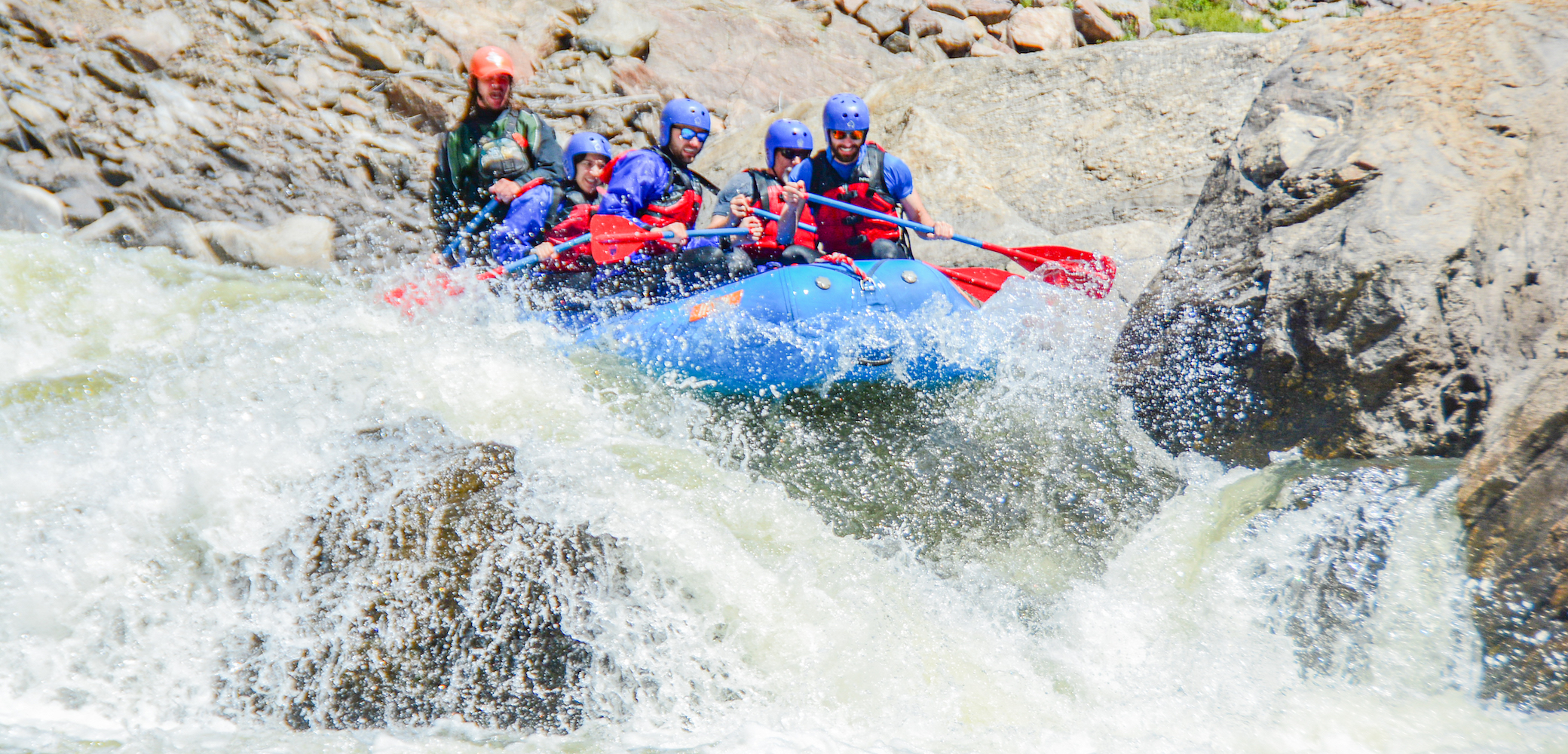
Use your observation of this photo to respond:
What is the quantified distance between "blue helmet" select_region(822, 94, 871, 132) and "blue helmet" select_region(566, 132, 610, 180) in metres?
1.26

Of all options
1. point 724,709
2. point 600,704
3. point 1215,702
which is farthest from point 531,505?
point 1215,702

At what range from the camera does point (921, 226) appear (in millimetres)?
4605

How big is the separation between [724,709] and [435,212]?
3.90 meters

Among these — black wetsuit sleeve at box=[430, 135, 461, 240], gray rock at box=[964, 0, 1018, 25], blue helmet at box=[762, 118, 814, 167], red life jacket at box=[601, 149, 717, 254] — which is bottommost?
black wetsuit sleeve at box=[430, 135, 461, 240]

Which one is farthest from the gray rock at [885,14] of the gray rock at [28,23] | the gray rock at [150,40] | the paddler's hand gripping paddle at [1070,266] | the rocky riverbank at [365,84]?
the gray rock at [28,23]

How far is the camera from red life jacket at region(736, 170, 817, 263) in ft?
15.4

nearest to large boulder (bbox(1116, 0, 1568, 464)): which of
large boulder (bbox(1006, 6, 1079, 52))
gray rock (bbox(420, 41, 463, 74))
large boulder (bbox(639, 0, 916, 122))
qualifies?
large boulder (bbox(639, 0, 916, 122))

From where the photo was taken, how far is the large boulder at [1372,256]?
279 centimetres

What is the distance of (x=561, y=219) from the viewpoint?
4926mm

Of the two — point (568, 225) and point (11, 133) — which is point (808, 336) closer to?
point (568, 225)

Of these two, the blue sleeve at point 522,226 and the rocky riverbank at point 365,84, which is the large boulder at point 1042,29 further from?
the blue sleeve at point 522,226

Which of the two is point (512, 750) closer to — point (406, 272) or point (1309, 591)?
point (1309, 591)

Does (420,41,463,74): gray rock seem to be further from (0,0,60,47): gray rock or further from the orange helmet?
the orange helmet

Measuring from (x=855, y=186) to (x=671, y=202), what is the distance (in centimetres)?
97
